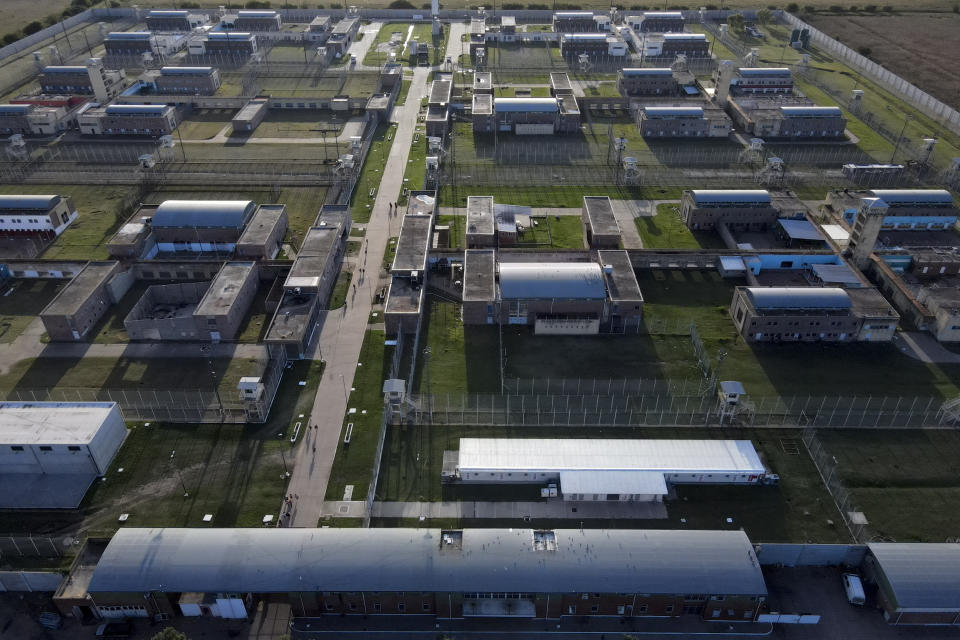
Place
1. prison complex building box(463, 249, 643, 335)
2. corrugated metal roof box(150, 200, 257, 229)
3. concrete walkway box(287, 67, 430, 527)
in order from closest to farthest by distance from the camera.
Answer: concrete walkway box(287, 67, 430, 527)
prison complex building box(463, 249, 643, 335)
corrugated metal roof box(150, 200, 257, 229)

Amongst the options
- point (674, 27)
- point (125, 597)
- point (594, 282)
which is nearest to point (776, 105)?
point (674, 27)

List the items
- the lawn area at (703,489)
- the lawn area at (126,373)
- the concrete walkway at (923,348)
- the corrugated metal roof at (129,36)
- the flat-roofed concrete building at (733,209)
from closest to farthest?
the lawn area at (703,489) → the lawn area at (126,373) → the concrete walkway at (923,348) → the flat-roofed concrete building at (733,209) → the corrugated metal roof at (129,36)

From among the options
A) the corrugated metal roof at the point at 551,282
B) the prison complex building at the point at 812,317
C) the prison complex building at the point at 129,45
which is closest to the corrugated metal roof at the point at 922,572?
the prison complex building at the point at 812,317

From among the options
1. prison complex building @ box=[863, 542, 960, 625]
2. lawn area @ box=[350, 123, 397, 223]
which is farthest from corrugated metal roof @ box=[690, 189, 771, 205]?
prison complex building @ box=[863, 542, 960, 625]

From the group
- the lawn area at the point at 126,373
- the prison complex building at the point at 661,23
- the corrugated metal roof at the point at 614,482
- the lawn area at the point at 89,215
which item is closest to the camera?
the corrugated metal roof at the point at 614,482

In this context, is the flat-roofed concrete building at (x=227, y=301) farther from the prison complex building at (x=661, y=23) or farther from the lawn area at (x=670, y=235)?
the prison complex building at (x=661, y=23)

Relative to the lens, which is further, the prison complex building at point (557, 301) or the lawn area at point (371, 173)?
the lawn area at point (371, 173)

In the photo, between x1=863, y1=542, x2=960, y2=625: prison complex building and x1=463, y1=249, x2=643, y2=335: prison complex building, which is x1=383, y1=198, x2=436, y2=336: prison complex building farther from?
x1=863, y1=542, x2=960, y2=625: prison complex building
